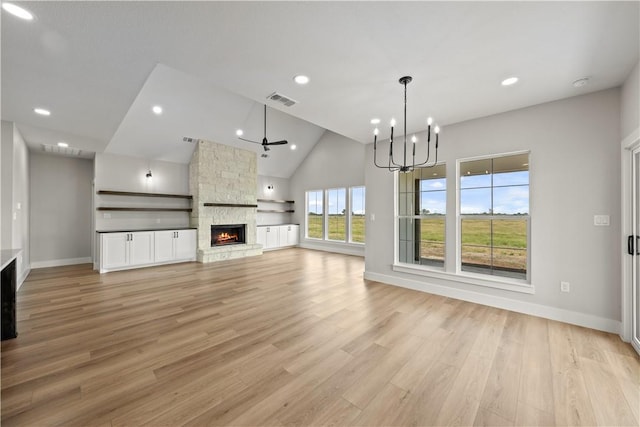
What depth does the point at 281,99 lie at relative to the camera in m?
3.11

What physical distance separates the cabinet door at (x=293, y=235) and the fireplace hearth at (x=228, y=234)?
1925 mm

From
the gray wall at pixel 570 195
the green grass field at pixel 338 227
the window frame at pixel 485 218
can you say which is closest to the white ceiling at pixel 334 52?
the gray wall at pixel 570 195

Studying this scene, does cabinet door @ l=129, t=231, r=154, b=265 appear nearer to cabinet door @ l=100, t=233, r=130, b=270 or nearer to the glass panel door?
cabinet door @ l=100, t=233, r=130, b=270

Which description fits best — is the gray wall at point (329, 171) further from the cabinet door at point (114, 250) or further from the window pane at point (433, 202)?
the cabinet door at point (114, 250)

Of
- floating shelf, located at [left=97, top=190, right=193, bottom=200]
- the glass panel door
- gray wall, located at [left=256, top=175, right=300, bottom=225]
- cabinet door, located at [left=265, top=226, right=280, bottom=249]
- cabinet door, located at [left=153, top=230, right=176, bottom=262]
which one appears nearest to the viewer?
the glass panel door

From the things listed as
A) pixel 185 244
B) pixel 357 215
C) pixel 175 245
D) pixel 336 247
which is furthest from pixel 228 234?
pixel 357 215

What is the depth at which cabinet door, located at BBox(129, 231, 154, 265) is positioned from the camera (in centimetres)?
572

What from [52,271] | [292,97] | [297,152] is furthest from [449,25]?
[52,271]

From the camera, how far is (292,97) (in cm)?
307

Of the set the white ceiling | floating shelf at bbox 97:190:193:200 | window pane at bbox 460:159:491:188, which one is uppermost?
the white ceiling

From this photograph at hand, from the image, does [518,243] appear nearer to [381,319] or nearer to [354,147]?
[381,319]

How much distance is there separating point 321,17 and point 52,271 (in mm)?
7335

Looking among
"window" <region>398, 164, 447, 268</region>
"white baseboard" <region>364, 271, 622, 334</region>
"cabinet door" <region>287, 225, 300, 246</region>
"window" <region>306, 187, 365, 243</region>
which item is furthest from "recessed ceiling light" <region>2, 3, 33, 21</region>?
"cabinet door" <region>287, 225, 300, 246</region>

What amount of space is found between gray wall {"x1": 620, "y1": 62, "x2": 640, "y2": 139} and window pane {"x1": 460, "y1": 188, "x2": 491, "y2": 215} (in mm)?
1490
